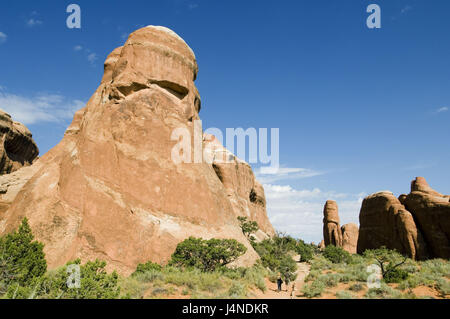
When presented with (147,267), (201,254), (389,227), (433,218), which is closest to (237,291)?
(201,254)

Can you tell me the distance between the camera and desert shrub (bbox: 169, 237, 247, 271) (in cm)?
1548

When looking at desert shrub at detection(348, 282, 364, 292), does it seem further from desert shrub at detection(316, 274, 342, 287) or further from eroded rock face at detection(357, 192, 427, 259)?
eroded rock face at detection(357, 192, 427, 259)

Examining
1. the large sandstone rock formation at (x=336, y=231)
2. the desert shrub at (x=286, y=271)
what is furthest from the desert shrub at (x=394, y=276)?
the large sandstone rock formation at (x=336, y=231)

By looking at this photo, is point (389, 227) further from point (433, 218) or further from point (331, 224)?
point (331, 224)

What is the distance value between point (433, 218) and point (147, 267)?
27.5 metres

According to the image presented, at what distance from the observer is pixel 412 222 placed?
28062mm

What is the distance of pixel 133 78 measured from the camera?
63.0 feet

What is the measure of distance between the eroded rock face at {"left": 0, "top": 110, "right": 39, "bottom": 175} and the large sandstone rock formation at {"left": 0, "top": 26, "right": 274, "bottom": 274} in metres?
11.1

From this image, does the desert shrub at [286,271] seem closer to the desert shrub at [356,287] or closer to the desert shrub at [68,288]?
the desert shrub at [356,287]

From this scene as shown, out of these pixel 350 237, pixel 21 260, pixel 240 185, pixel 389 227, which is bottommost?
pixel 350 237

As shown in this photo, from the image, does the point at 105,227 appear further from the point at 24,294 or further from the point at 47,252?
the point at 24,294
